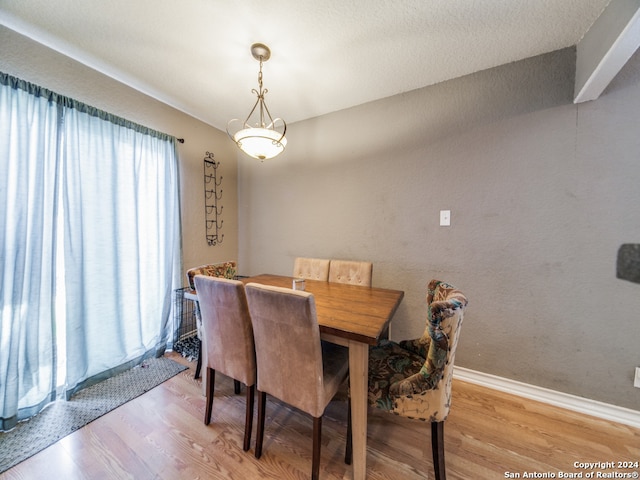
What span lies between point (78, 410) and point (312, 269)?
1906 mm

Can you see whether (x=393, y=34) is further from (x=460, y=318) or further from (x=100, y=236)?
(x=100, y=236)

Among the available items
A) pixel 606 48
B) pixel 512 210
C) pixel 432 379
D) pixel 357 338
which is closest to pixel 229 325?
pixel 357 338

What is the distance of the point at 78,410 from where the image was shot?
4.89ft

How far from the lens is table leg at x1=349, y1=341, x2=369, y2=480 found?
40.5 inches

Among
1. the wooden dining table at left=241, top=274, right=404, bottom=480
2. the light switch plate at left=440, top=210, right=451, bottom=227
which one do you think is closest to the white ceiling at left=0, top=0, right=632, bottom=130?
the light switch plate at left=440, top=210, right=451, bottom=227

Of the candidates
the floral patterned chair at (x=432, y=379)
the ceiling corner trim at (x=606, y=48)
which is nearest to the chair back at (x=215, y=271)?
the floral patterned chair at (x=432, y=379)

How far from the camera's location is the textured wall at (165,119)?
4.79 feet

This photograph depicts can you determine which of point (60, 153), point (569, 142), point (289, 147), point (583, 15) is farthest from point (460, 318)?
point (60, 153)

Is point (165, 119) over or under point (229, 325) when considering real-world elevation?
over

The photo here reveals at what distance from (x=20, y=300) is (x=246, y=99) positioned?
2.24m

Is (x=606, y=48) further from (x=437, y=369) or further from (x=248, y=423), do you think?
(x=248, y=423)

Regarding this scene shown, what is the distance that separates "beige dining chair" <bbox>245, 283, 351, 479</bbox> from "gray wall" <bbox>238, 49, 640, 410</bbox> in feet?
4.21

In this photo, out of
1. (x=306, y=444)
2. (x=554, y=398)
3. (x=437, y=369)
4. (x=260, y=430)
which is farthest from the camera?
(x=554, y=398)

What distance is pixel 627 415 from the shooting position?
1.42 m
